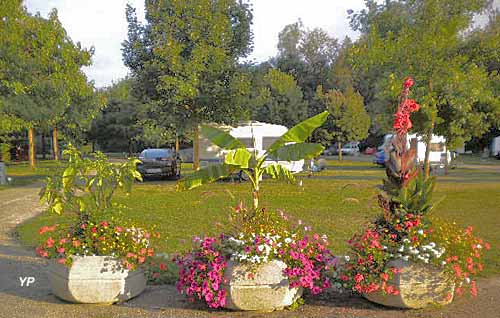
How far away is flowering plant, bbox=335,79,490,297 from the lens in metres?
4.95

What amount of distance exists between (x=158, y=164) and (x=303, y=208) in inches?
432

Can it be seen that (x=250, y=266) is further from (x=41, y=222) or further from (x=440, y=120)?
(x=440, y=120)

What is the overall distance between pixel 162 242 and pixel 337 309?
4306 millimetres

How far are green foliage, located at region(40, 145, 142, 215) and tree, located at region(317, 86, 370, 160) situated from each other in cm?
3726

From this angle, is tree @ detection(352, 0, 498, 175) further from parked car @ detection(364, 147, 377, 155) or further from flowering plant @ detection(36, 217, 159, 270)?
parked car @ detection(364, 147, 377, 155)

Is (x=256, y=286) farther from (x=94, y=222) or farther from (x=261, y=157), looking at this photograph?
(x=261, y=157)

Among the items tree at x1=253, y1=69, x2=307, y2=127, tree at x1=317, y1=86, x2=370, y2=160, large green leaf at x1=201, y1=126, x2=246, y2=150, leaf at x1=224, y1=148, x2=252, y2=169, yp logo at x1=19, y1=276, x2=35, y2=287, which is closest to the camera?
yp logo at x1=19, y1=276, x2=35, y2=287

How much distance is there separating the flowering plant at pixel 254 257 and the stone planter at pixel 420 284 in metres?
0.80

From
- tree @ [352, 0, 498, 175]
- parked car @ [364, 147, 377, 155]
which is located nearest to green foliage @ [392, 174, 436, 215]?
tree @ [352, 0, 498, 175]

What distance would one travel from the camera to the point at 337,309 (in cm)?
508

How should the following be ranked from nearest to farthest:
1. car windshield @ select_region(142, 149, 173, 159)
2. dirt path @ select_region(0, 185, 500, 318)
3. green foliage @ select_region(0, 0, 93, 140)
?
dirt path @ select_region(0, 185, 500, 318) < green foliage @ select_region(0, 0, 93, 140) < car windshield @ select_region(142, 149, 173, 159)

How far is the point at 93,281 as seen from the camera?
207 inches

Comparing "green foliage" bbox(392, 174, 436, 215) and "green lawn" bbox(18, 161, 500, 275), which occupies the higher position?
"green foliage" bbox(392, 174, 436, 215)

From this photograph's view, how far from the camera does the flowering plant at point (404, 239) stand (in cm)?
495
